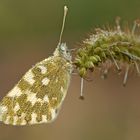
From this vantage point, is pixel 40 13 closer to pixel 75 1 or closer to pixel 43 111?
pixel 75 1

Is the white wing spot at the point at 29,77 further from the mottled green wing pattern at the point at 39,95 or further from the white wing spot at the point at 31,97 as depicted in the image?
the white wing spot at the point at 31,97

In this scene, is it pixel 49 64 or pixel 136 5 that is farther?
pixel 136 5

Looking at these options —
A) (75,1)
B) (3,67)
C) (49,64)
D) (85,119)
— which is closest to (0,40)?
(3,67)

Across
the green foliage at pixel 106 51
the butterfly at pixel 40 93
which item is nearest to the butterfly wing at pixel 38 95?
the butterfly at pixel 40 93

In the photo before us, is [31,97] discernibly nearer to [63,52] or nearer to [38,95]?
[38,95]

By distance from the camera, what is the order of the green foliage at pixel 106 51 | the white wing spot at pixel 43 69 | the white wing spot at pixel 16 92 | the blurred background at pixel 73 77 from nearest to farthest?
the green foliage at pixel 106 51 < the white wing spot at pixel 16 92 < the white wing spot at pixel 43 69 < the blurred background at pixel 73 77

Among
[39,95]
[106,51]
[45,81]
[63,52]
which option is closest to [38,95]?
[39,95]

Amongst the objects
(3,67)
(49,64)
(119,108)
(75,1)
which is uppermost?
(75,1)
